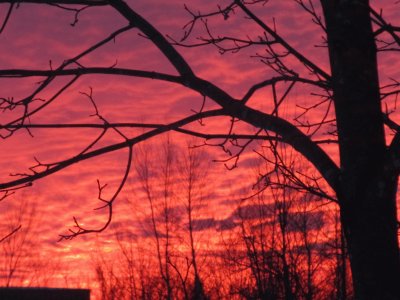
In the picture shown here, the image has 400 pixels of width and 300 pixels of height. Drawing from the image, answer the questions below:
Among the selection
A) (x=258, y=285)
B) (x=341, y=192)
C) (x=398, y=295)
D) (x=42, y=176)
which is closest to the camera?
(x=398, y=295)

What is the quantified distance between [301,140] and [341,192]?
417 millimetres

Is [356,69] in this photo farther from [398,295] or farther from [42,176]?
[42,176]

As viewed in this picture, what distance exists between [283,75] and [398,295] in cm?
154

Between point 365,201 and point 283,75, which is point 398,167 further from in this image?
point 283,75

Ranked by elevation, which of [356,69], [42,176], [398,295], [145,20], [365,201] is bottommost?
[398,295]

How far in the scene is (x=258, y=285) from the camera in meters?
18.0

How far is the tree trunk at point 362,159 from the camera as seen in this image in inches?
134

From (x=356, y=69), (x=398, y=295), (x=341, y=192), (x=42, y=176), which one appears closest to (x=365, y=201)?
(x=341, y=192)

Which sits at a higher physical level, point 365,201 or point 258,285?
point 258,285

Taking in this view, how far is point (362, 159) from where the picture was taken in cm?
352

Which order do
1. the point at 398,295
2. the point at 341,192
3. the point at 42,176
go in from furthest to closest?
the point at 42,176, the point at 341,192, the point at 398,295

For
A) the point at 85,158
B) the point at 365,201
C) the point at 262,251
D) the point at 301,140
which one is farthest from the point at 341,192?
the point at 262,251

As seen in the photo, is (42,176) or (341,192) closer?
(341,192)

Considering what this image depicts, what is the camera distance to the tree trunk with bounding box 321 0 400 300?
3.41m
